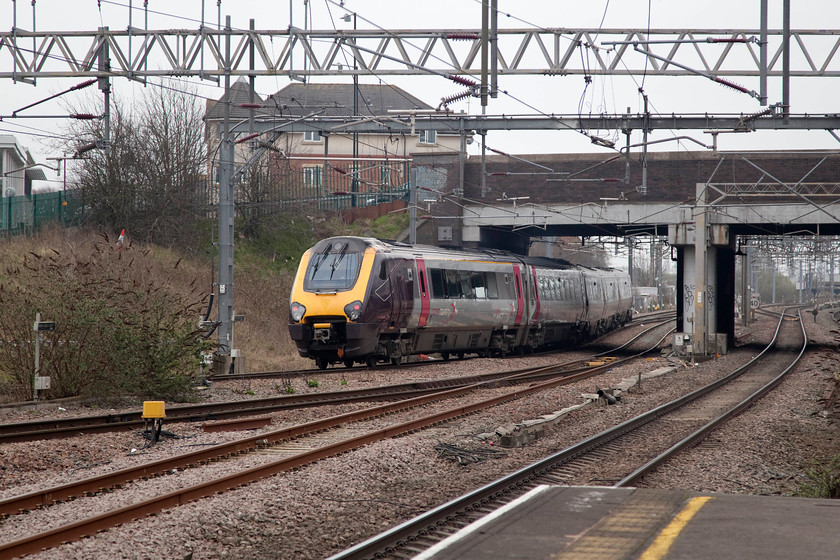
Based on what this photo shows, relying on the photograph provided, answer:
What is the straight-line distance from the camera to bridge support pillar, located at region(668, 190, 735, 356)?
32781 millimetres

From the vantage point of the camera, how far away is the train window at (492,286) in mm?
27172

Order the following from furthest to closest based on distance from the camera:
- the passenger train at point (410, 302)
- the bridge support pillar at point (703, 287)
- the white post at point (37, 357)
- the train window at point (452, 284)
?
1. the bridge support pillar at point (703, 287)
2. the train window at point (452, 284)
3. the passenger train at point (410, 302)
4. the white post at point (37, 357)

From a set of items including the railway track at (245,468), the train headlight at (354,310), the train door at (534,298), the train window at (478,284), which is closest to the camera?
the railway track at (245,468)

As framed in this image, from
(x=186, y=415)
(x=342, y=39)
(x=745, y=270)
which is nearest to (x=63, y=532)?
(x=186, y=415)

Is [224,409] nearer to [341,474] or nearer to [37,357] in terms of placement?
[37,357]

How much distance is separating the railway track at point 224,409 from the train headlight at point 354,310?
269cm

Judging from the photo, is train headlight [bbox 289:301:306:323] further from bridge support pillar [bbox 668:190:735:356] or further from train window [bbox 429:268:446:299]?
bridge support pillar [bbox 668:190:735:356]

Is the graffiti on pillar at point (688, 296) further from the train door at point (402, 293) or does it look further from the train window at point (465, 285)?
the train door at point (402, 293)

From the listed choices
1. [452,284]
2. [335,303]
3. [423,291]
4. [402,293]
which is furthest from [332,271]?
[452,284]

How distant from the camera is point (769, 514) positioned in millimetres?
6684

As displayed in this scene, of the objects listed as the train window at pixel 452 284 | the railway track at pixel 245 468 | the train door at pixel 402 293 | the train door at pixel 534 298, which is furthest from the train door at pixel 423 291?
the train door at pixel 534 298

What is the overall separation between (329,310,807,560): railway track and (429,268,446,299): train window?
24.2ft

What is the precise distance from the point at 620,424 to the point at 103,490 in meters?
7.53

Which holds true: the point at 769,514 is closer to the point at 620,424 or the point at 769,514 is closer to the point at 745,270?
the point at 620,424
